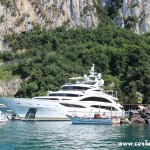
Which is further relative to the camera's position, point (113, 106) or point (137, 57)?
point (137, 57)

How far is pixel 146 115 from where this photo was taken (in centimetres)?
6856

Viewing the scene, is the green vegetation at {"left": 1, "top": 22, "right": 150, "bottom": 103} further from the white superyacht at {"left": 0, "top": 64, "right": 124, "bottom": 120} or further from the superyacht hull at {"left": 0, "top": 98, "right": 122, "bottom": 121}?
the superyacht hull at {"left": 0, "top": 98, "right": 122, "bottom": 121}

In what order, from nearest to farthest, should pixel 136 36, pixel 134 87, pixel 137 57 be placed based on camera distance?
pixel 134 87, pixel 137 57, pixel 136 36

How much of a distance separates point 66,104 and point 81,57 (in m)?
39.8

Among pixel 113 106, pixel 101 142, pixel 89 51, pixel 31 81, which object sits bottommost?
pixel 101 142

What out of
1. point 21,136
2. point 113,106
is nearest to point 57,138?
point 21,136

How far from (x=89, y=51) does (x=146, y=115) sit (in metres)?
44.7

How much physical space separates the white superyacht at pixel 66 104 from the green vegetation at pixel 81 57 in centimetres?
1875

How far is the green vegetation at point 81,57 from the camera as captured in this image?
97.6 m

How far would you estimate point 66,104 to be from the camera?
7275 cm

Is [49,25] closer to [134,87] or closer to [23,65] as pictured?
[23,65]

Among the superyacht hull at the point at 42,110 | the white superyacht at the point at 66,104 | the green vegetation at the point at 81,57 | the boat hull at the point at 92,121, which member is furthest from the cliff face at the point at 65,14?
the boat hull at the point at 92,121

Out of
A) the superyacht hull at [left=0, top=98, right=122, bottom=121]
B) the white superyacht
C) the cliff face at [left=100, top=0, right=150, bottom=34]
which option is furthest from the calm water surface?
the cliff face at [left=100, top=0, right=150, bottom=34]

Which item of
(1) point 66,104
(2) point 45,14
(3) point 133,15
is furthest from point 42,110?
(3) point 133,15
